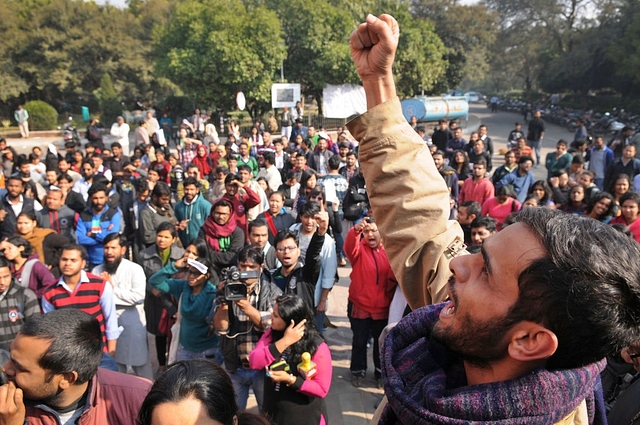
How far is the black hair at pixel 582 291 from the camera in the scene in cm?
84

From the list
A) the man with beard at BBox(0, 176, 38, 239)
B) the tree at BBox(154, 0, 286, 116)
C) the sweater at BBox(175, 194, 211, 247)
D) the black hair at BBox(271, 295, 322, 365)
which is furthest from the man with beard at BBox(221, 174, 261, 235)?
the tree at BBox(154, 0, 286, 116)

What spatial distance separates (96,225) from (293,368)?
3406mm

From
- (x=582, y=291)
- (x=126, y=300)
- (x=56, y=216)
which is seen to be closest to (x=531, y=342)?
(x=582, y=291)

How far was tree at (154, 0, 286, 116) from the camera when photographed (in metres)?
17.5

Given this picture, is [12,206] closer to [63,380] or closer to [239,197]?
[239,197]

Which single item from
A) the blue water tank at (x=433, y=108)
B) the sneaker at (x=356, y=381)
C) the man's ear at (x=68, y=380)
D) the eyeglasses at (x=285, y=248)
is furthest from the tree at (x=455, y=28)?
the man's ear at (x=68, y=380)

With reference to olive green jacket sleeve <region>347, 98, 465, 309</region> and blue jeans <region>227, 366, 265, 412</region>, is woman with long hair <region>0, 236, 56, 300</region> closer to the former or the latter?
blue jeans <region>227, 366, 265, 412</region>

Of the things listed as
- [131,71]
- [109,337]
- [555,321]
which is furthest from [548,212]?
[131,71]

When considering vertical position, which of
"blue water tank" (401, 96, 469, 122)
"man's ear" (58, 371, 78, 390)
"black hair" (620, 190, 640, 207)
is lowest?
"man's ear" (58, 371, 78, 390)

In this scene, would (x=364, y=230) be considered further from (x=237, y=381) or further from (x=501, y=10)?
(x=501, y=10)

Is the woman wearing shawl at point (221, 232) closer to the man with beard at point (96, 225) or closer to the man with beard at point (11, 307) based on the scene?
the man with beard at point (96, 225)

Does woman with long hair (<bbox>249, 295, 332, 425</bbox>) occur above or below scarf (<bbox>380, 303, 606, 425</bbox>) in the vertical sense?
below

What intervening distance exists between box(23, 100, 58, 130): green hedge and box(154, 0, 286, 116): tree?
8.43 metres

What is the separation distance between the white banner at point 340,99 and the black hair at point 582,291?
61.3 ft
